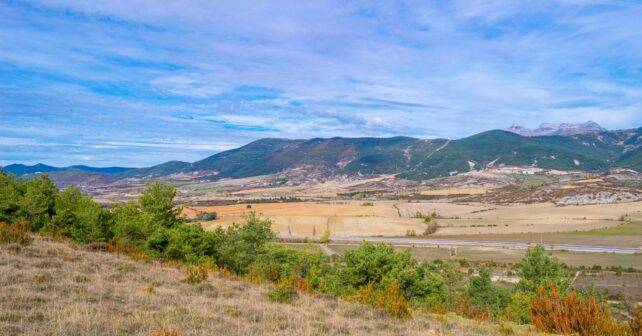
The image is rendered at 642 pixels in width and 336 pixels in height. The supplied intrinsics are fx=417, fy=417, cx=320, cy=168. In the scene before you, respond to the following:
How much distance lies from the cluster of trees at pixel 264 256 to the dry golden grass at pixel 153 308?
1.45m

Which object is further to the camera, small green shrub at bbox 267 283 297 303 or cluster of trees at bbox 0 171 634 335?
cluster of trees at bbox 0 171 634 335

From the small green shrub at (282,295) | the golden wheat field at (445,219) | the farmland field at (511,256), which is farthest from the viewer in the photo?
the golden wheat field at (445,219)

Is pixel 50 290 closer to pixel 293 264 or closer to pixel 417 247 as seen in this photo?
pixel 293 264

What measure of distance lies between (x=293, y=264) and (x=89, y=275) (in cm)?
1807

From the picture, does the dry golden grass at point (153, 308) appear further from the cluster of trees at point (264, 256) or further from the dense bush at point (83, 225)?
the dense bush at point (83, 225)

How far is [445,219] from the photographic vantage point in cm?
11144

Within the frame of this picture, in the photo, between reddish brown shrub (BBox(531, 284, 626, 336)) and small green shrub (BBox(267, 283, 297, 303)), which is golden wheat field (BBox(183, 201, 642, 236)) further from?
reddish brown shrub (BBox(531, 284, 626, 336))

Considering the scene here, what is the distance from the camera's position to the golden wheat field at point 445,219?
95312 mm

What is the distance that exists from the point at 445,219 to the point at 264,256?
8681 cm

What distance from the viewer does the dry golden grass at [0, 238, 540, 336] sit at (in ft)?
28.0

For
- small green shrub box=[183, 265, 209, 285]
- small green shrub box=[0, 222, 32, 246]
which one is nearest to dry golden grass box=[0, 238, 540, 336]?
small green shrub box=[183, 265, 209, 285]

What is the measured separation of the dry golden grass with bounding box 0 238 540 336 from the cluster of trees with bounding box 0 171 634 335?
1446 millimetres

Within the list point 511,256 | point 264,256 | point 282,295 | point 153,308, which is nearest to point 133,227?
point 264,256

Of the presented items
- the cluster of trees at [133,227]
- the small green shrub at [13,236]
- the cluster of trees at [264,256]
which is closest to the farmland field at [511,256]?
the cluster of trees at [264,256]
